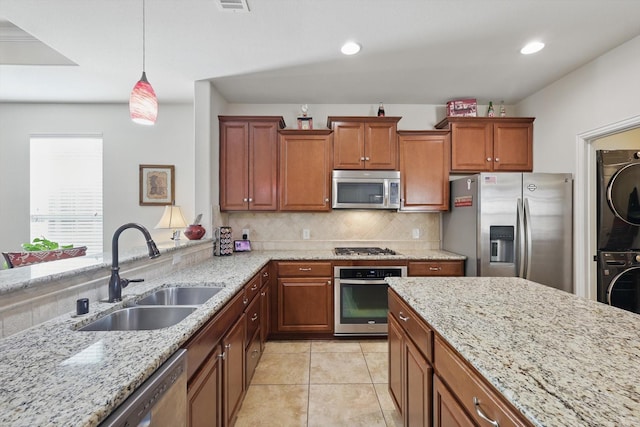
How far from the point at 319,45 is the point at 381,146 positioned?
131 cm

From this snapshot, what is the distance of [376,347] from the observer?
284 cm

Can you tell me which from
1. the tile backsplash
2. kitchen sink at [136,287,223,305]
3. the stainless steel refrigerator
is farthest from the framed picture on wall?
the stainless steel refrigerator

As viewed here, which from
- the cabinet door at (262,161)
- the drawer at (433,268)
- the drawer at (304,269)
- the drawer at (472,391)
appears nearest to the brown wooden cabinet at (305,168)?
the cabinet door at (262,161)

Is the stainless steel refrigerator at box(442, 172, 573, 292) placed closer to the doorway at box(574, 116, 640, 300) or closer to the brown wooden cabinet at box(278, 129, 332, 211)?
the doorway at box(574, 116, 640, 300)

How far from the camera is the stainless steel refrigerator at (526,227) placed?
2652mm

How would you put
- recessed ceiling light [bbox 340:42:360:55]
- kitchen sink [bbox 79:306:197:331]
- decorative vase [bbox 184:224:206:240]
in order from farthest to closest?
decorative vase [bbox 184:224:206:240]
recessed ceiling light [bbox 340:42:360:55]
kitchen sink [bbox 79:306:197:331]

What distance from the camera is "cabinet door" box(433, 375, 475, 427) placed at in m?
0.94

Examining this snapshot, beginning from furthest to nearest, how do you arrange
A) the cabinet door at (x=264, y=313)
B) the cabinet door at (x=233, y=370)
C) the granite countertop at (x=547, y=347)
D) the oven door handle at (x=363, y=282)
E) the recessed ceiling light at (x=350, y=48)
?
the oven door handle at (x=363, y=282) < the cabinet door at (x=264, y=313) < the recessed ceiling light at (x=350, y=48) < the cabinet door at (x=233, y=370) < the granite countertop at (x=547, y=347)

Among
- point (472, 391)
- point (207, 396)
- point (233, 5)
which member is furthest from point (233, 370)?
point (233, 5)

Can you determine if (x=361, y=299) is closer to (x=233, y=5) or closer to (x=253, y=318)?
(x=253, y=318)

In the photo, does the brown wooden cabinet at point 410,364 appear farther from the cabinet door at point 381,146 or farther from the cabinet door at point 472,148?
the cabinet door at point 472,148

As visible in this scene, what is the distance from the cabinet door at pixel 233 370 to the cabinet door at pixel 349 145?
200 cm

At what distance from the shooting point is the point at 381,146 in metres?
3.24

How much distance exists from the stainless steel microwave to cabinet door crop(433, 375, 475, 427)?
2.19 meters
